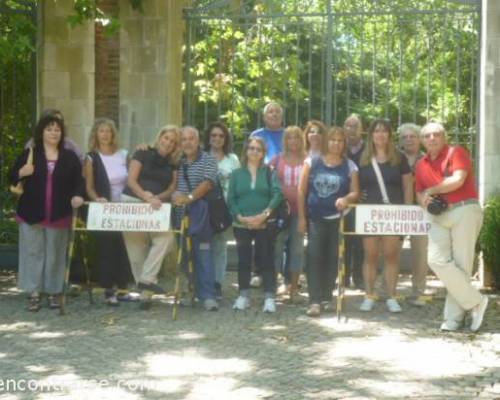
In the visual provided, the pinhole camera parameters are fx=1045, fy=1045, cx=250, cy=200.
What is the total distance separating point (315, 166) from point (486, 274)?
2.58 metres

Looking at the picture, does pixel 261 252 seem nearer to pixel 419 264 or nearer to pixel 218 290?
pixel 218 290

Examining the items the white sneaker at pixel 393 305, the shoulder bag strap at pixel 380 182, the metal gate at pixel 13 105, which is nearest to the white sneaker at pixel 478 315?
the white sneaker at pixel 393 305

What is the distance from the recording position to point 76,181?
1002 centimetres

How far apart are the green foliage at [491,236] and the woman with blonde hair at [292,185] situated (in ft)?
6.56

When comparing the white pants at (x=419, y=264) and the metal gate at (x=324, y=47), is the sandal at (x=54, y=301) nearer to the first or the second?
the metal gate at (x=324, y=47)

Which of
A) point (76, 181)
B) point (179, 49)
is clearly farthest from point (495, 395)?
point (179, 49)

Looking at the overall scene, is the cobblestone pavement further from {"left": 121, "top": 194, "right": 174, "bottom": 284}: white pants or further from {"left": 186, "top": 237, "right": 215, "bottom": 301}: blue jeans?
{"left": 121, "top": 194, "right": 174, "bottom": 284}: white pants

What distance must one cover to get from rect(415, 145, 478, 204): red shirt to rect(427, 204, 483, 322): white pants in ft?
0.36

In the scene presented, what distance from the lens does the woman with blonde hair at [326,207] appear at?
31.6 ft

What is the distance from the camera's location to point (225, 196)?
10242 millimetres

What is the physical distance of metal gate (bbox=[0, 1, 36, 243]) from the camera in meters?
12.1

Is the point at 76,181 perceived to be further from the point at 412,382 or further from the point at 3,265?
the point at 412,382

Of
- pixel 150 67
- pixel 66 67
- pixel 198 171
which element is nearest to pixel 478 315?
pixel 198 171

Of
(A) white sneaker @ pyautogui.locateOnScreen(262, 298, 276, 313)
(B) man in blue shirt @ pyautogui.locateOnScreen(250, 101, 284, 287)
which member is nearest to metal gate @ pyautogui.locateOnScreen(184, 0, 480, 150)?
(B) man in blue shirt @ pyautogui.locateOnScreen(250, 101, 284, 287)
